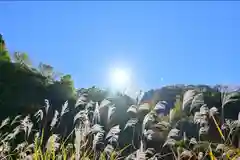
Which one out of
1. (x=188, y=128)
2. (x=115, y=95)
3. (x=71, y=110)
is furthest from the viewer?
(x=115, y=95)

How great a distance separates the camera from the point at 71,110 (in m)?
8.97

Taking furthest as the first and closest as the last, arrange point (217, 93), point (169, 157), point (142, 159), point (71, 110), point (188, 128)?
point (217, 93) → point (71, 110) → point (188, 128) → point (169, 157) → point (142, 159)

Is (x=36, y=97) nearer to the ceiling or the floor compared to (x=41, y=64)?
nearer to the floor

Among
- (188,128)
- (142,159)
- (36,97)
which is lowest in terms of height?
(142,159)

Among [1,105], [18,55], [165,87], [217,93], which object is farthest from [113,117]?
[165,87]

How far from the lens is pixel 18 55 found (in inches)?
400

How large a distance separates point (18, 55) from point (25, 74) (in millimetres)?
973

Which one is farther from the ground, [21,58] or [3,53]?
[3,53]

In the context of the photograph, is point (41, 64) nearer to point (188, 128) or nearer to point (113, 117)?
point (113, 117)

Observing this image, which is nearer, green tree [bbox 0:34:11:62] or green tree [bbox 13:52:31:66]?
green tree [bbox 0:34:11:62]

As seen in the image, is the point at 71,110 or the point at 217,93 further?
the point at 217,93

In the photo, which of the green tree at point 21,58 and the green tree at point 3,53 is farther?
the green tree at point 21,58

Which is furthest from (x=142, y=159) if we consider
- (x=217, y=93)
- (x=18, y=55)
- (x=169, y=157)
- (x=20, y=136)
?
(x=217, y=93)

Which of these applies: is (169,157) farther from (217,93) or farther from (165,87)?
(165,87)
